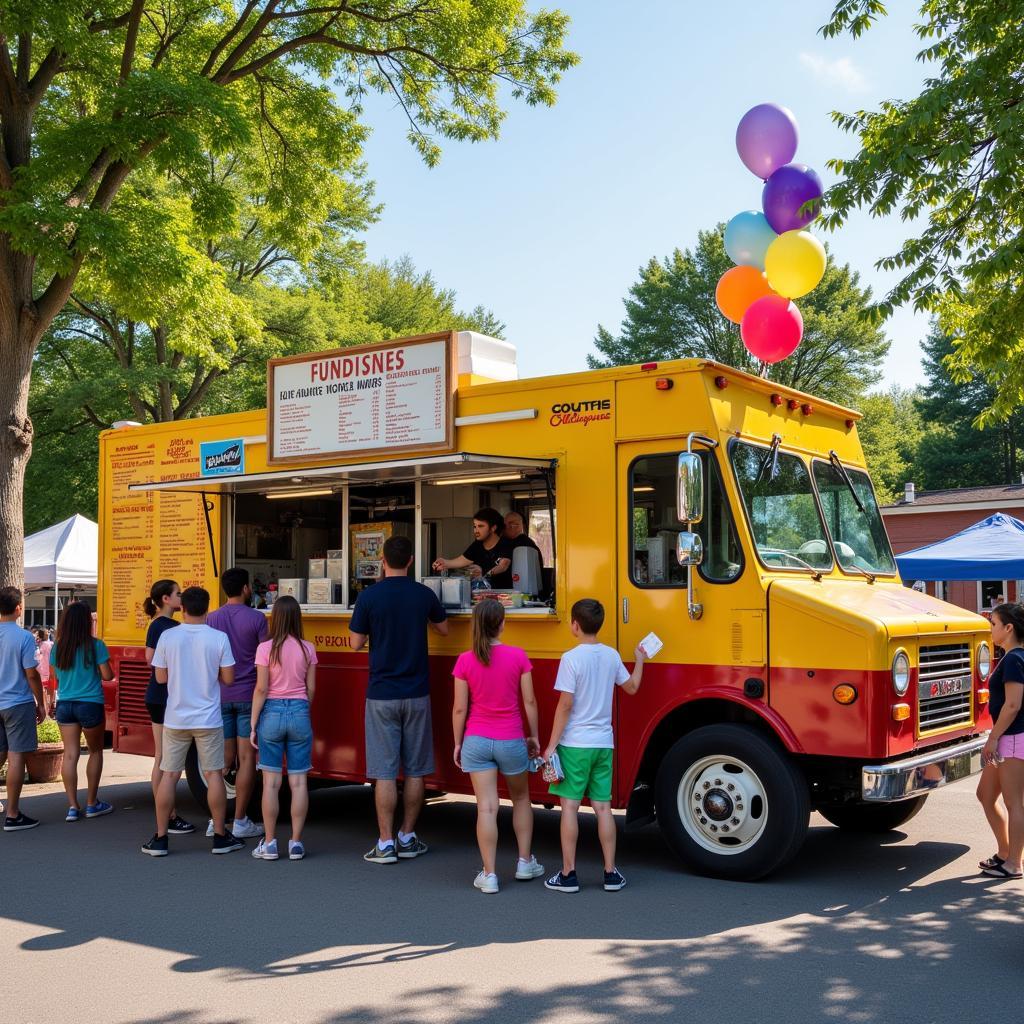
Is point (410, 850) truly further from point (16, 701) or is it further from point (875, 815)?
point (16, 701)

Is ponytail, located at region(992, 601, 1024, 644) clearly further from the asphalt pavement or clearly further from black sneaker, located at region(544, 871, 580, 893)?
black sneaker, located at region(544, 871, 580, 893)

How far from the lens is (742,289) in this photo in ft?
30.8

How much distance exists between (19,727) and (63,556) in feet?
34.8

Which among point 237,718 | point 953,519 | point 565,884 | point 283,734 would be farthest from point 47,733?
point 953,519

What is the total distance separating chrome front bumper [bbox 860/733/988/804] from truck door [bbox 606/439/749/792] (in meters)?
0.91

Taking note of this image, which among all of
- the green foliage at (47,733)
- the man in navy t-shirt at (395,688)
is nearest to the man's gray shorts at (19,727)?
the green foliage at (47,733)

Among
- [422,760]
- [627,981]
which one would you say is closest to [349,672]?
[422,760]

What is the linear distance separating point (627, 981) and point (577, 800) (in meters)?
1.56

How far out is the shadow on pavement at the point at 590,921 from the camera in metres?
4.79

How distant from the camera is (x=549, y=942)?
555cm

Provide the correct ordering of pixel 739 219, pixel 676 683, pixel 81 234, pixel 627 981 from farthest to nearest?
pixel 81 234 → pixel 739 219 → pixel 676 683 → pixel 627 981

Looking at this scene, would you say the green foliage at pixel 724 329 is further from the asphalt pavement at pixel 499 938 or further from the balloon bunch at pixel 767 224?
the asphalt pavement at pixel 499 938

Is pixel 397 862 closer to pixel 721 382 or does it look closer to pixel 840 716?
pixel 840 716

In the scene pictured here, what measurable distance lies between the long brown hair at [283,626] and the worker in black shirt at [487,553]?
112cm
